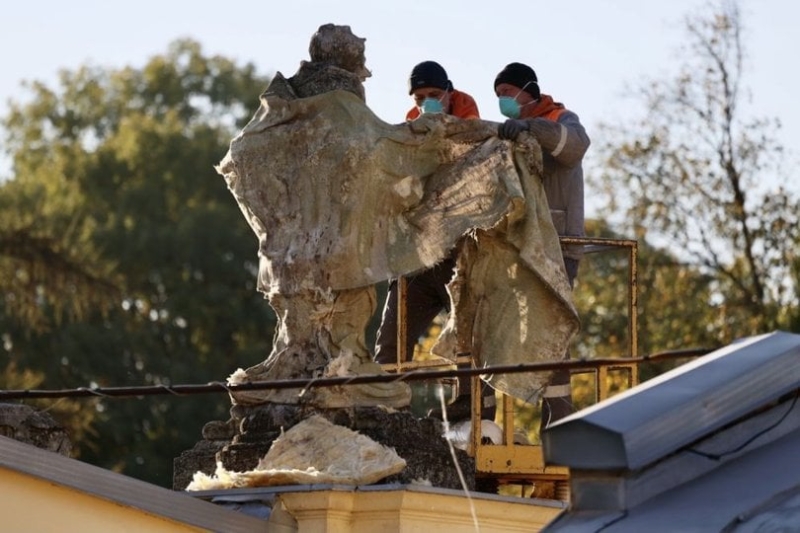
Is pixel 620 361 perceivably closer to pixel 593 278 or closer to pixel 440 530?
pixel 440 530

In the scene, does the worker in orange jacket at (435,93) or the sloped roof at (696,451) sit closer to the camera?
the sloped roof at (696,451)

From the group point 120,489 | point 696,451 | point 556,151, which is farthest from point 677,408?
point 556,151

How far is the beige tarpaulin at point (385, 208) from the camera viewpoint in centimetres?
1397

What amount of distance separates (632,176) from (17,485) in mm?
22420

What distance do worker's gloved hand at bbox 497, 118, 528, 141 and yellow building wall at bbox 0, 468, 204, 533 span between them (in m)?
2.93

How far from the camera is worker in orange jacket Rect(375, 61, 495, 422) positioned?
582 inches

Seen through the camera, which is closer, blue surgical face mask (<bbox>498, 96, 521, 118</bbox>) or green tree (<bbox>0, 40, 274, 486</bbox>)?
blue surgical face mask (<bbox>498, 96, 521, 118</bbox>)

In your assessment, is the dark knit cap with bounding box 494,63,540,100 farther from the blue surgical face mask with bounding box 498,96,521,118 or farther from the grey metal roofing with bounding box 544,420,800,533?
the grey metal roofing with bounding box 544,420,800,533

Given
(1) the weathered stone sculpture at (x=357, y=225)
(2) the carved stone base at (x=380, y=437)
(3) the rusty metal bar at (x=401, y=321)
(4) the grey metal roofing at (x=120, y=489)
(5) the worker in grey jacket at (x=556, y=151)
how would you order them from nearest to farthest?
(4) the grey metal roofing at (x=120, y=489)
(2) the carved stone base at (x=380, y=437)
(1) the weathered stone sculpture at (x=357, y=225)
(5) the worker in grey jacket at (x=556, y=151)
(3) the rusty metal bar at (x=401, y=321)

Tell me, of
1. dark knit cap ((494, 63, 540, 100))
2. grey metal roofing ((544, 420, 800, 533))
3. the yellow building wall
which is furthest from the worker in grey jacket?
grey metal roofing ((544, 420, 800, 533))

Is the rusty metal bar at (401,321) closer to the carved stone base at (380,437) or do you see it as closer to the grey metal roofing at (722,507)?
the carved stone base at (380,437)

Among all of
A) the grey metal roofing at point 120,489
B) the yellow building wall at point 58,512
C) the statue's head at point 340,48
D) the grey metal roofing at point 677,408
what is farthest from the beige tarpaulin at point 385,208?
the grey metal roofing at point 677,408

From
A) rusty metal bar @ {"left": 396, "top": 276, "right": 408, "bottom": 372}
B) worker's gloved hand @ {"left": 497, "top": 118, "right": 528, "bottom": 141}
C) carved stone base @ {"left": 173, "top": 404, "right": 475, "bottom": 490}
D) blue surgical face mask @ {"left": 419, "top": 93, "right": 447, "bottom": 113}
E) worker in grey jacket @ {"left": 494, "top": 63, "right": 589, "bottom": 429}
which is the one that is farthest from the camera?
rusty metal bar @ {"left": 396, "top": 276, "right": 408, "bottom": 372}

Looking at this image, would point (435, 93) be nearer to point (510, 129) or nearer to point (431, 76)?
point (431, 76)
